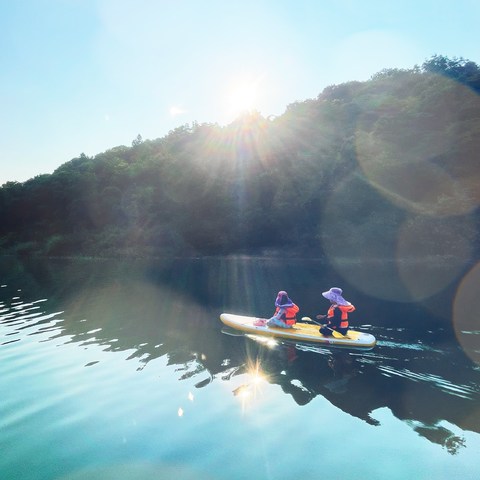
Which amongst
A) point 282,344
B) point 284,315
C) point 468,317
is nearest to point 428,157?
point 468,317

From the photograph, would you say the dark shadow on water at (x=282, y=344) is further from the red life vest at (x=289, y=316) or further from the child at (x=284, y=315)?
the red life vest at (x=289, y=316)

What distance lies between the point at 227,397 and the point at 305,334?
479 cm

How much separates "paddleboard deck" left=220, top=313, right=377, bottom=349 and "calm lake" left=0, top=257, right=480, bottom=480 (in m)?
0.37

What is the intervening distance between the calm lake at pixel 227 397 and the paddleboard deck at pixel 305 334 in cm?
37

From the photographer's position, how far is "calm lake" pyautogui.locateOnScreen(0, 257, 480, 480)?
259 inches

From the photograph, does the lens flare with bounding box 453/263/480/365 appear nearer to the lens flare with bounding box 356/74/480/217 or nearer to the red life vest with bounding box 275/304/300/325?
the red life vest with bounding box 275/304/300/325

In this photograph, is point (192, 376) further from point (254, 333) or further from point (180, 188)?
point (180, 188)

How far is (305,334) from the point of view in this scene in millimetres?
13078

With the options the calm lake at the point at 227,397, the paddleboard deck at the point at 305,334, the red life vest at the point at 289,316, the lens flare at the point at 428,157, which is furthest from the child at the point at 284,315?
the lens flare at the point at 428,157

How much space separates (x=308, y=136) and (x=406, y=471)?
151 feet

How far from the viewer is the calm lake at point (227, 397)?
259 inches

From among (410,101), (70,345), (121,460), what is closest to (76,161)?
(410,101)

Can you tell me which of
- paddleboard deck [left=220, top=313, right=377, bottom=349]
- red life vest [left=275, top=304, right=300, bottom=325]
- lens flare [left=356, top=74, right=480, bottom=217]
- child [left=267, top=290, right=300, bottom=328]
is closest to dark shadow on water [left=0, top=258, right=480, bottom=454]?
paddleboard deck [left=220, top=313, right=377, bottom=349]

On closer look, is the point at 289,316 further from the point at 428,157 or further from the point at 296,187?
the point at 428,157
